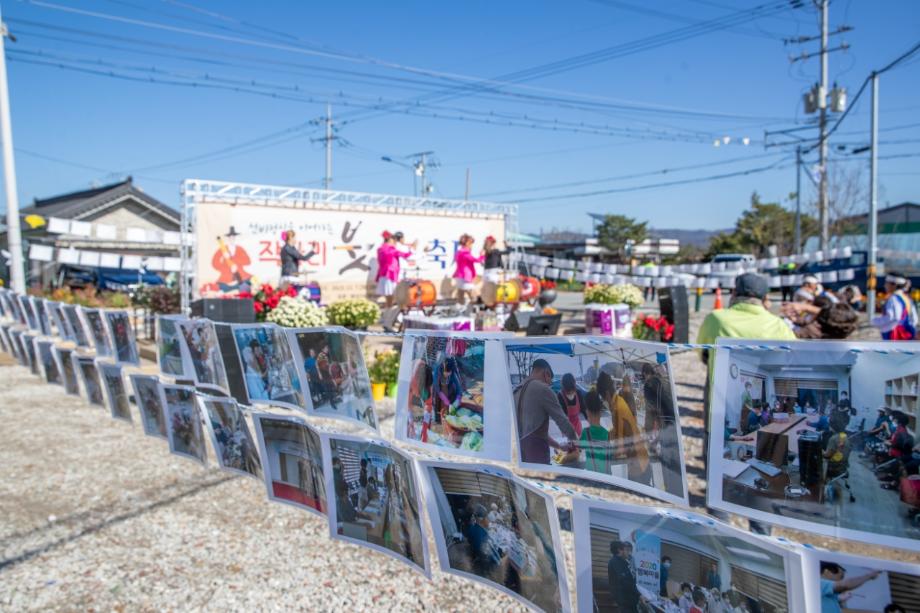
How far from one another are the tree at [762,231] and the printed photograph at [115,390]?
4098 centimetres

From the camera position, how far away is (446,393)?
2.31 meters

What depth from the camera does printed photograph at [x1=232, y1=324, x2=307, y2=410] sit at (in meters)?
3.17

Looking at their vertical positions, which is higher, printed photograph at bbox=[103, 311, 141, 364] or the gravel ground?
printed photograph at bbox=[103, 311, 141, 364]

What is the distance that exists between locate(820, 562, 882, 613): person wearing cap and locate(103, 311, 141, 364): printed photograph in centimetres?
451

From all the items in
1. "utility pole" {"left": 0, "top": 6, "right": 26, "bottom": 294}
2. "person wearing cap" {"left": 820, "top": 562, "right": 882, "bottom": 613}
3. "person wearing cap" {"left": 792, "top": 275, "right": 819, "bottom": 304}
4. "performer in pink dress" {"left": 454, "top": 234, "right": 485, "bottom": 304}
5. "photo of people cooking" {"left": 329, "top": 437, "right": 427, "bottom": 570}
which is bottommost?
"photo of people cooking" {"left": 329, "top": 437, "right": 427, "bottom": 570}

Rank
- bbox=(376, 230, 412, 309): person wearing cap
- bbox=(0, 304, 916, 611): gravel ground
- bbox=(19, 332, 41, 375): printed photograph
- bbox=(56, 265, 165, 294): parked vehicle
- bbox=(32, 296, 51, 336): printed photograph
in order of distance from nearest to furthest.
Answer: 1. bbox=(0, 304, 916, 611): gravel ground
2. bbox=(32, 296, 51, 336): printed photograph
3. bbox=(19, 332, 41, 375): printed photograph
4. bbox=(376, 230, 412, 309): person wearing cap
5. bbox=(56, 265, 165, 294): parked vehicle

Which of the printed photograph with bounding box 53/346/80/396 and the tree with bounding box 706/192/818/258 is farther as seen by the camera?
the tree with bounding box 706/192/818/258

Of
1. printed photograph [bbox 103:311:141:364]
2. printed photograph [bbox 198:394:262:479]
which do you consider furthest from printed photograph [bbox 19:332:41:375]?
printed photograph [bbox 198:394:262:479]

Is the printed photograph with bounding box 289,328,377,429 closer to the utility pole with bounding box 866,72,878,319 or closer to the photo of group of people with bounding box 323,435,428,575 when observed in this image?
the photo of group of people with bounding box 323,435,428,575

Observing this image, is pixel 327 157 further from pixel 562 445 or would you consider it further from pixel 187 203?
pixel 562 445

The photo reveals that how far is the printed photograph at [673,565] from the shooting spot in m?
1.45

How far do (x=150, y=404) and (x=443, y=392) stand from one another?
8.47ft

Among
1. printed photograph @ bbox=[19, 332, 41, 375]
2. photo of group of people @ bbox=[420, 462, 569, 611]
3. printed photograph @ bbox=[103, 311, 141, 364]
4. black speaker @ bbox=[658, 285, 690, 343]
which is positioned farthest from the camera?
black speaker @ bbox=[658, 285, 690, 343]

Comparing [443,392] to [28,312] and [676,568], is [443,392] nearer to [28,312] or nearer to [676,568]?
[676,568]
